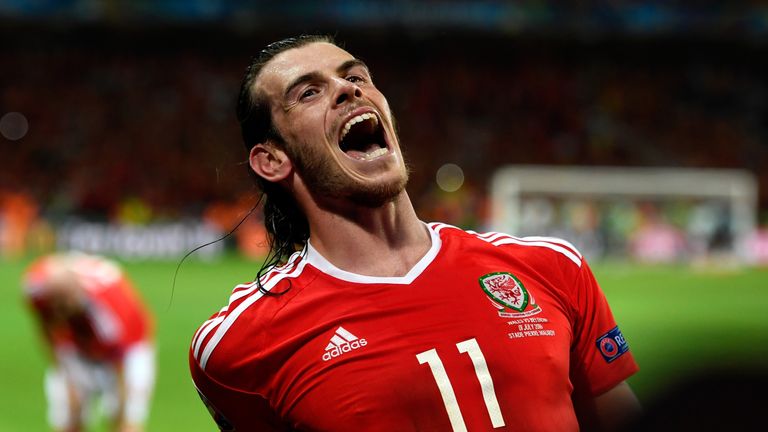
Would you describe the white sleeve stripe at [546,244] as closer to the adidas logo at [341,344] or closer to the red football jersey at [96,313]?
the adidas logo at [341,344]

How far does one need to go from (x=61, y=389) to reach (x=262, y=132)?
4034mm

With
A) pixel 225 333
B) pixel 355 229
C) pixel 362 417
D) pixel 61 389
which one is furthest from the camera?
pixel 61 389

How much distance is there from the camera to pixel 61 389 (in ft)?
19.6

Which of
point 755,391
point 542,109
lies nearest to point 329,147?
point 755,391

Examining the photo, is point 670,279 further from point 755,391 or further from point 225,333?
point 755,391

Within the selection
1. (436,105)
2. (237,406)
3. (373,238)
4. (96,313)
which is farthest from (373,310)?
(436,105)

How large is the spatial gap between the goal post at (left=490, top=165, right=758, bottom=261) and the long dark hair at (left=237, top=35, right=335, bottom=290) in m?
17.5

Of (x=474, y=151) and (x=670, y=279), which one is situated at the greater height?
(x=474, y=151)

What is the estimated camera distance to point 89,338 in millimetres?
5922

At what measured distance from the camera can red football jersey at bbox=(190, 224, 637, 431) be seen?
206 cm

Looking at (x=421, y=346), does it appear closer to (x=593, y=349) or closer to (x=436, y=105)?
(x=593, y=349)

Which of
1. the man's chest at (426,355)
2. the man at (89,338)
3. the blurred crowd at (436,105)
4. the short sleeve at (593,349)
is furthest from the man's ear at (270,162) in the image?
the blurred crowd at (436,105)

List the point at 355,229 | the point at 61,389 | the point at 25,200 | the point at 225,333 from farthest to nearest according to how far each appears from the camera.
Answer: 1. the point at 25,200
2. the point at 61,389
3. the point at 355,229
4. the point at 225,333

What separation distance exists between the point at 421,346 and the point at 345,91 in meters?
0.74
